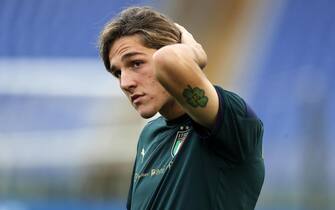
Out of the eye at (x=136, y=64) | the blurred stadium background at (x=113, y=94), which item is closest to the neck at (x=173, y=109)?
the eye at (x=136, y=64)

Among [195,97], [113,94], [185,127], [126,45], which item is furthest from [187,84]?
[113,94]

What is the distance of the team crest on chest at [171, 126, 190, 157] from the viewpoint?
58.0 inches

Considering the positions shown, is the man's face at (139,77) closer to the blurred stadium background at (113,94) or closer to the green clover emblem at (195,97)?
the green clover emblem at (195,97)

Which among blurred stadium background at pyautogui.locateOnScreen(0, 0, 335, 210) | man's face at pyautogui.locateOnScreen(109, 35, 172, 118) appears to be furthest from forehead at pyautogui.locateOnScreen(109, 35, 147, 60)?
blurred stadium background at pyautogui.locateOnScreen(0, 0, 335, 210)

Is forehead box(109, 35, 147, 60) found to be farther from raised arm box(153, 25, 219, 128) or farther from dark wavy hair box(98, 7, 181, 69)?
raised arm box(153, 25, 219, 128)

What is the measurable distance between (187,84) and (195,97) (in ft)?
0.10

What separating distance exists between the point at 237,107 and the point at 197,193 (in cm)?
19

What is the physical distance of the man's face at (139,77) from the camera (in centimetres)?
151

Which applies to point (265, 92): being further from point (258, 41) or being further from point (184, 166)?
point (184, 166)

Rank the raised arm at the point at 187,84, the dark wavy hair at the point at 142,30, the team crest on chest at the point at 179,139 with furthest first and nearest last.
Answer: the dark wavy hair at the point at 142,30, the team crest on chest at the point at 179,139, the raised arm at the point at 187,84

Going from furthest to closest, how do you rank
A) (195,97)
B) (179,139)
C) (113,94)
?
(113,94)
(179,139)
(195,97)

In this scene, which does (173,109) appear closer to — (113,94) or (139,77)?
(139,77)

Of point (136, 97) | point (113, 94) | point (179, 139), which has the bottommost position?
point (179, 139)

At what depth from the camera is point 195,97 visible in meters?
1.35
